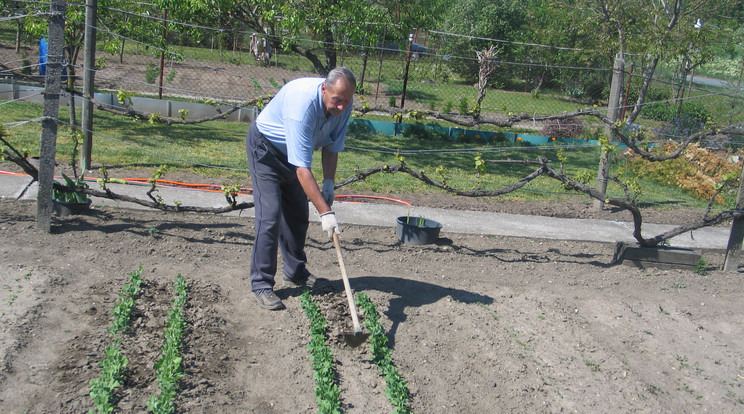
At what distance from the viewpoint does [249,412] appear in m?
3.32

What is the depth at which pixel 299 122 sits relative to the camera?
3.88 m

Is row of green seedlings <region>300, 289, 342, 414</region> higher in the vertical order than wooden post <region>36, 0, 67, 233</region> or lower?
lower

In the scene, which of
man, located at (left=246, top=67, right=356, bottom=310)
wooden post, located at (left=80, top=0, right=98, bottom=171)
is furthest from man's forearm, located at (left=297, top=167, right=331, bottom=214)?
wooden post, located at (left=80, top=0, right=98, bottom=171)

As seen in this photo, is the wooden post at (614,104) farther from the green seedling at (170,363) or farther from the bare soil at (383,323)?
the green seedling at (170,363)

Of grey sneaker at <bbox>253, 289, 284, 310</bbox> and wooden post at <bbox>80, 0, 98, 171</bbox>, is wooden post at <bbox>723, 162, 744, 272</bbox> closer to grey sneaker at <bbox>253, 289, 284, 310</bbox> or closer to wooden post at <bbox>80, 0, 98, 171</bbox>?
grey sneaker at <bbox>253, 289, 284, 310</bbox>

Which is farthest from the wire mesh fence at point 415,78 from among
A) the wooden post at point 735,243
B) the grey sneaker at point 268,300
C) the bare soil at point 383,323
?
the grey sneaker at point 268,300

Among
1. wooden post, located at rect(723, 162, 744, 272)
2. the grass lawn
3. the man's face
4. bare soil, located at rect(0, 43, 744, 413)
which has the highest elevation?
the man's face

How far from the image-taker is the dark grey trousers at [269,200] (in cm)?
423

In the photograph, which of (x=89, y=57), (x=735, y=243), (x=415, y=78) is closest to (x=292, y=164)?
(x=89, y=57)

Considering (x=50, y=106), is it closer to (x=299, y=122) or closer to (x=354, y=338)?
(x=299, y=122)

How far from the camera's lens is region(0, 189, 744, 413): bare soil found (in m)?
3.55

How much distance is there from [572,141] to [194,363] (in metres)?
11.2

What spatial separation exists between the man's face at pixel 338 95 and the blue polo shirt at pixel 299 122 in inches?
3.3

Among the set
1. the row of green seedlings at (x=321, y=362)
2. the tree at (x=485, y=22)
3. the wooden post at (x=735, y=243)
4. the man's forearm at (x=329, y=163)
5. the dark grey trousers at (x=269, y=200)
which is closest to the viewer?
the row of green seedlings at (x=321, y=362)
